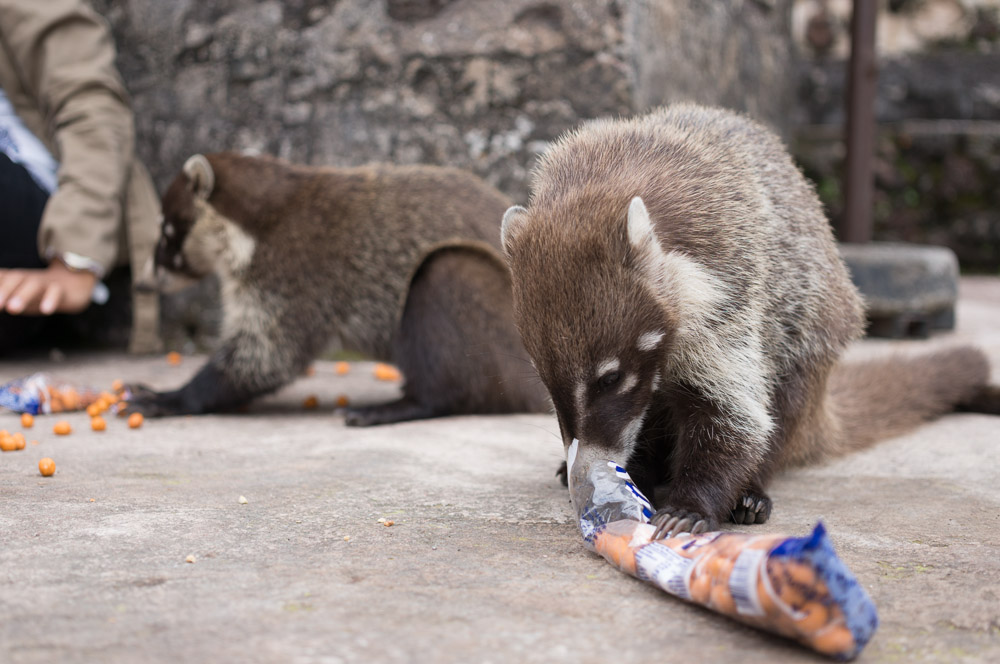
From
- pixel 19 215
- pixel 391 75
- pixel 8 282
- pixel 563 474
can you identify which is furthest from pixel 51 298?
pixel 563 474

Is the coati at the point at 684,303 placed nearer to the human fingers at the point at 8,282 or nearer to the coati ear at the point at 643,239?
the coati ear at the point at 643,239

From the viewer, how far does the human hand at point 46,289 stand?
4.64 meters

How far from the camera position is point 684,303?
2344 mm

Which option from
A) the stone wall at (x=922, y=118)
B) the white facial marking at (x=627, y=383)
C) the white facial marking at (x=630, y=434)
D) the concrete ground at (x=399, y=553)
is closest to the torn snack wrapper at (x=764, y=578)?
the concrete ground at (x=399, y=553)

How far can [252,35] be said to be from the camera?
5.21m

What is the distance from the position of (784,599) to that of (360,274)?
294 cm

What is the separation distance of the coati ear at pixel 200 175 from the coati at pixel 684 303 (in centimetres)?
205

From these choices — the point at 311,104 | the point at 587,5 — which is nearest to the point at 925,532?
the point at 587,5

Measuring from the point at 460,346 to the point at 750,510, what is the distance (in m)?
1.79

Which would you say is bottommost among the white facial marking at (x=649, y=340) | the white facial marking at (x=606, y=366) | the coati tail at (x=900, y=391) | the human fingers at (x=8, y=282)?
the coati tail at (x=900, y=391)

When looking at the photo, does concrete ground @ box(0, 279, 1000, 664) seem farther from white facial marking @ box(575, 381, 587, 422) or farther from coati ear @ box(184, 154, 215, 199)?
coati ear @ box(184, 154, 215, 199)

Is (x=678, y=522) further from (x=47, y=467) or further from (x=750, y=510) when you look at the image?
(x=47, y=467)

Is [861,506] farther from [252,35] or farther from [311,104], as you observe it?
[252,35]

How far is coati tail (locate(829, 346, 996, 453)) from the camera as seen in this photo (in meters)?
3.44
